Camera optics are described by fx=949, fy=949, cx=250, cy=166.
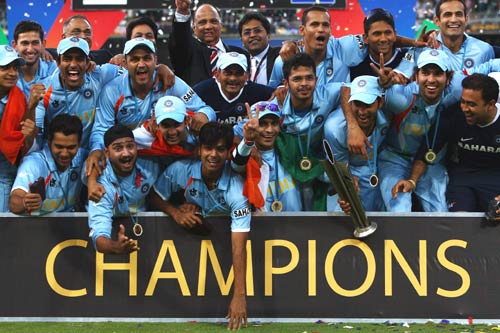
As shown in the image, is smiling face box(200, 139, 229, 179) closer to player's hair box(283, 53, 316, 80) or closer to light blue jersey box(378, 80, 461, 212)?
player's hair box(283, 53, 316, 80)

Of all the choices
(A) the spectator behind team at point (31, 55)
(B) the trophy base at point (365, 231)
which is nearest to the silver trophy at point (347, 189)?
(B) the trophy base at point (365, 231)

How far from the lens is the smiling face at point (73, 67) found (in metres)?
7.22

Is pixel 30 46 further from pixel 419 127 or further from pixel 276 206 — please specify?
pixel 419 127

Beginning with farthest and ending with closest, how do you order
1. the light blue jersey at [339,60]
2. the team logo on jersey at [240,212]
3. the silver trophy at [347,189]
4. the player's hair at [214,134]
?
the light blue jersey at [339,60] < the team logo on jersey at [240,212] < the player's hair at [214,134] < the silver trophy at [347,189]

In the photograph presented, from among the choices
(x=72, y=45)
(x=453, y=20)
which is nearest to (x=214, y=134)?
(x=72, y=45)

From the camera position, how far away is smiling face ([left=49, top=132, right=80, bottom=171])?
6.90 m

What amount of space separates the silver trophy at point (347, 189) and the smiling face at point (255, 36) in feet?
7.77

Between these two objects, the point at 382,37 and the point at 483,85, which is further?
the point at 382,37

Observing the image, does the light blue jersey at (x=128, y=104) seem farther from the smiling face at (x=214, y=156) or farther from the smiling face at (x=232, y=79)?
the smiling face at (x=214, y=156)

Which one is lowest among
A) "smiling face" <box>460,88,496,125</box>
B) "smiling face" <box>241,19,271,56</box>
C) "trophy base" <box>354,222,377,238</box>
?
"trophy base" <box>354,222,377,238</box>

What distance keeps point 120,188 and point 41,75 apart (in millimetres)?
1690

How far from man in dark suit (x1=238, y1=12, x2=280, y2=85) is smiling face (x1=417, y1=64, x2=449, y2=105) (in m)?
1.93

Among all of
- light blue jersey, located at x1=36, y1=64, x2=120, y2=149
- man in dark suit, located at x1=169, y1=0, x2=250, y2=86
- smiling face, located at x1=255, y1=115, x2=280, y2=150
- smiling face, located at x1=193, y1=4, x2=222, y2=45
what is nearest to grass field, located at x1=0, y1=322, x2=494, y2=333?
smiling face, located at x1=255, y1=115, x2=280, y2=150

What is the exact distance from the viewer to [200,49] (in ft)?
28.5
